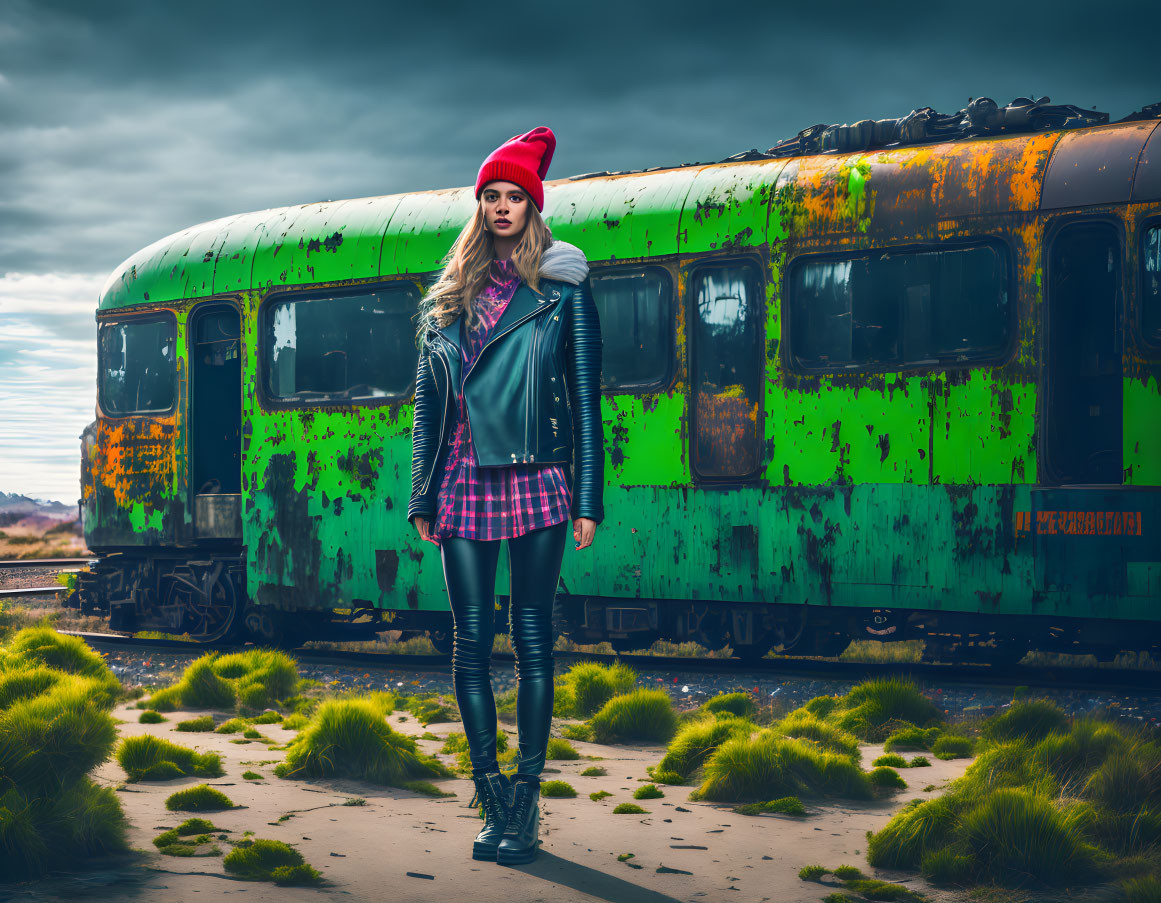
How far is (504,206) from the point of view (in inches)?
161

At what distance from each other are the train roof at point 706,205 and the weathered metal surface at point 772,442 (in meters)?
0.02

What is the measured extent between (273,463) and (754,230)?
4.41 meters

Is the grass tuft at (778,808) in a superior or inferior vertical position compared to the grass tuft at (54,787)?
inferior

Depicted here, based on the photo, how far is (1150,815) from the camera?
3.96 meters

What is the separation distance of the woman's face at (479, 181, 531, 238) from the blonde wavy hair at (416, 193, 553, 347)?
4cm

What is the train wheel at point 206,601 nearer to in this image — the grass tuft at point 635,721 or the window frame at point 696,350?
the window frame at point 696,350

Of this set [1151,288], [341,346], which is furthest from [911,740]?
[341,346]

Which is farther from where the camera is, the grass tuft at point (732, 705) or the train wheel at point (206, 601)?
the train wheel at point (206, 601)

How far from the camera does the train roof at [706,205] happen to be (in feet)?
25.1

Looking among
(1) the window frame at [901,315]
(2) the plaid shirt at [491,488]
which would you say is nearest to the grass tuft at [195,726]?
(2) the plaid shirt at [491,488]

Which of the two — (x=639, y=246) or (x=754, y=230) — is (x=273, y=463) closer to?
(x=639, y=246)

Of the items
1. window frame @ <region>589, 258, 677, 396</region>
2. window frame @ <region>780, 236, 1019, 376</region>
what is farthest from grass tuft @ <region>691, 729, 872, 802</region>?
window frame @ <region>589, 258, 677, 396</region>

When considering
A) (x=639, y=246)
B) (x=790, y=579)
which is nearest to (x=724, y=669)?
(x=790, y=579)

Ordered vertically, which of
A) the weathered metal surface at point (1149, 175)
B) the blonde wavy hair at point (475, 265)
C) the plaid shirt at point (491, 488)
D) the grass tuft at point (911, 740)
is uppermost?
the weathered metal surface at point (1149, 175)
